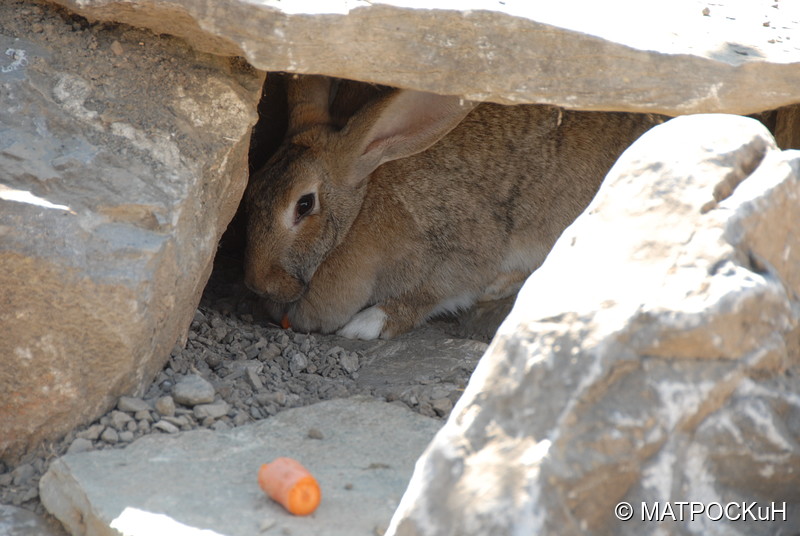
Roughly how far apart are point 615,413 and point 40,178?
197 cm

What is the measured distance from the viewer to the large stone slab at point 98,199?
266cm

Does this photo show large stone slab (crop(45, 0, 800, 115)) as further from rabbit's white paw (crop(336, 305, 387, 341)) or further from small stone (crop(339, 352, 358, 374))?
rabbit's white paw (crop(336, 305, 387, 341))

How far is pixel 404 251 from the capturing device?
181 inches

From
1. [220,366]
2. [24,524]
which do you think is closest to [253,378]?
[220,366]

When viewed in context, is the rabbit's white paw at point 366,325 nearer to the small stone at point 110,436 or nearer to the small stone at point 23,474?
the small stone at point 110,436

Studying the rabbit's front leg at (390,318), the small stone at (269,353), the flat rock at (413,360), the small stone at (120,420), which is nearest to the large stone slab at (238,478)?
the small stone at (120,420)

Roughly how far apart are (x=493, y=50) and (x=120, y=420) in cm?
175

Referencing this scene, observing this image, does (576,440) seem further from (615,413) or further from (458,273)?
(458,273)

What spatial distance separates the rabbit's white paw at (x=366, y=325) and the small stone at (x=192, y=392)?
55.8 inches

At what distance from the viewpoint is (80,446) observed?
268cm

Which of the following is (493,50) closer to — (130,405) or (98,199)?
(98,199)

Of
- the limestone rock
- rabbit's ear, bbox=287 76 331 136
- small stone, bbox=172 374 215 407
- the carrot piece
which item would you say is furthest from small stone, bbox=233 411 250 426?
rabbit's ear, bbox=287 76 331 136

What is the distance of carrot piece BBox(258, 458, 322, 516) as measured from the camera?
7.52 feet

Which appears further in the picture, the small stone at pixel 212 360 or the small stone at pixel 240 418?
the small stone at pixel 212 360
